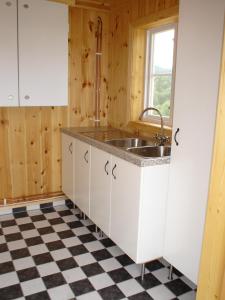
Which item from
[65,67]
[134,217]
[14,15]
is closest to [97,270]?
[134,217]

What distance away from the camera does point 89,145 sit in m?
2.70

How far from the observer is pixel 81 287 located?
80.2 inches

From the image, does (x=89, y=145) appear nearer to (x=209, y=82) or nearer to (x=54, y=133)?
(x=54, y=133)

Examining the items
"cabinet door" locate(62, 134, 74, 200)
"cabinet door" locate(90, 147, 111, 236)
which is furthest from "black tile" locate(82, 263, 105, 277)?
"cabinet door" locate(62, 134, 74, 200)

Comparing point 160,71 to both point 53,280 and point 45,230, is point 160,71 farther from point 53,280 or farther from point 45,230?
point 53,280

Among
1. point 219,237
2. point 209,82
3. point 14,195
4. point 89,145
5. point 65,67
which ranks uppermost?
point 65,67

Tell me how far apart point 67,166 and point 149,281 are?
1.56 metres

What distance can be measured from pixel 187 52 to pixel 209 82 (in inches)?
10.6

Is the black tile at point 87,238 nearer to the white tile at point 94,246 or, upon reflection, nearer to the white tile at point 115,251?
the white tile at point 94,246

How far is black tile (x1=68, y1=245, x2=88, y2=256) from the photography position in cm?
246

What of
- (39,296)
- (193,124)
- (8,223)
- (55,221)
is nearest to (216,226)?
(193,124)

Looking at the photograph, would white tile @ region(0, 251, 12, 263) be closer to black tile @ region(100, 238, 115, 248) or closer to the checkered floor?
the checkered floor

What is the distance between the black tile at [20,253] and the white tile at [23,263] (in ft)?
0.16

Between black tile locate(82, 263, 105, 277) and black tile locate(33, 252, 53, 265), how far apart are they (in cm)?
31
